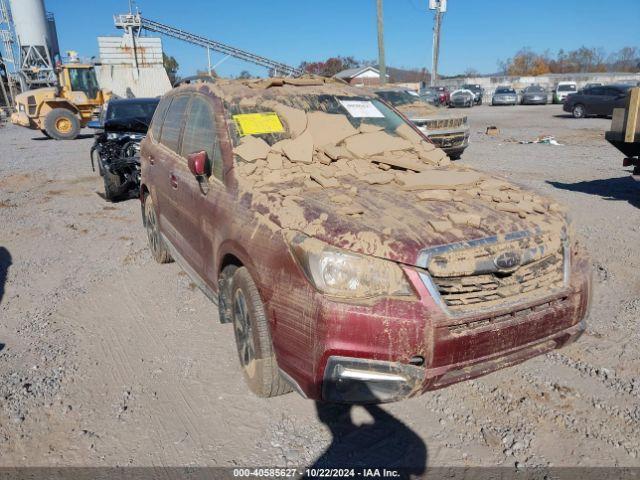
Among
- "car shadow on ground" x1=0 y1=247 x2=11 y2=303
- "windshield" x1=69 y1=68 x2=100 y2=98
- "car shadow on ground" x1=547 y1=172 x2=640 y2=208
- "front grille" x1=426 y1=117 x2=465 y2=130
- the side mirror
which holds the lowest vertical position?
"car shadow on ground" x1=0 y1=247 x2=11 y2=303

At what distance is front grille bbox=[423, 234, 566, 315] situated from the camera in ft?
7.32

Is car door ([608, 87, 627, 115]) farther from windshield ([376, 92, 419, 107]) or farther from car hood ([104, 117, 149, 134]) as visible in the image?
car hood ([104, 117, 149, 134])

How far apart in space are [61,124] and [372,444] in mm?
20219

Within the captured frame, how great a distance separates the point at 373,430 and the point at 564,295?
1276mm

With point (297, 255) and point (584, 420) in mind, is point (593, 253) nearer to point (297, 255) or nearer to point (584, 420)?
point (584, 420)

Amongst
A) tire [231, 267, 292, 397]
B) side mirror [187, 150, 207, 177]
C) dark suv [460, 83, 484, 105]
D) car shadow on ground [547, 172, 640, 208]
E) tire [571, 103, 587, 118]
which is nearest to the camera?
tire [231, 267, 292, 397]

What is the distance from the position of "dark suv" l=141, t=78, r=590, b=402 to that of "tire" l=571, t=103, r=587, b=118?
24.7 m

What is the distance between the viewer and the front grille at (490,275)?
2230mm

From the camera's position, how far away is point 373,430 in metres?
2.63

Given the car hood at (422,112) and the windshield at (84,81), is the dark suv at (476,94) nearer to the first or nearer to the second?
the windshield at (84,81)

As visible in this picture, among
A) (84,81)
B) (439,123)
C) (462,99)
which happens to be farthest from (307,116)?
(462,99)

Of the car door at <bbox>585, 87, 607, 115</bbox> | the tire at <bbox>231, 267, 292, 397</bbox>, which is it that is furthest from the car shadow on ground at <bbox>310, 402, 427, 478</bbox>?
the car door at <bbox>585, 87, 607, 115</bbox>

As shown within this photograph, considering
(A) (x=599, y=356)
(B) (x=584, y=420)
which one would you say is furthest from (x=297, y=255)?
(A) (x=599, y=356)

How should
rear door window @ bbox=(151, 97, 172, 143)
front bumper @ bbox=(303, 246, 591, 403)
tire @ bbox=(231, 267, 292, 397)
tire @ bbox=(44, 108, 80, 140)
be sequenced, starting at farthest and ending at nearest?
tire @ bbox=(44, 108, 80, 140) < rear door window @ bbox=(151, 97, 172, 143) < tire @ bbox=(231, 267, 292, 397) < front bumper @ bbox=(303, 246, 591, 403)
